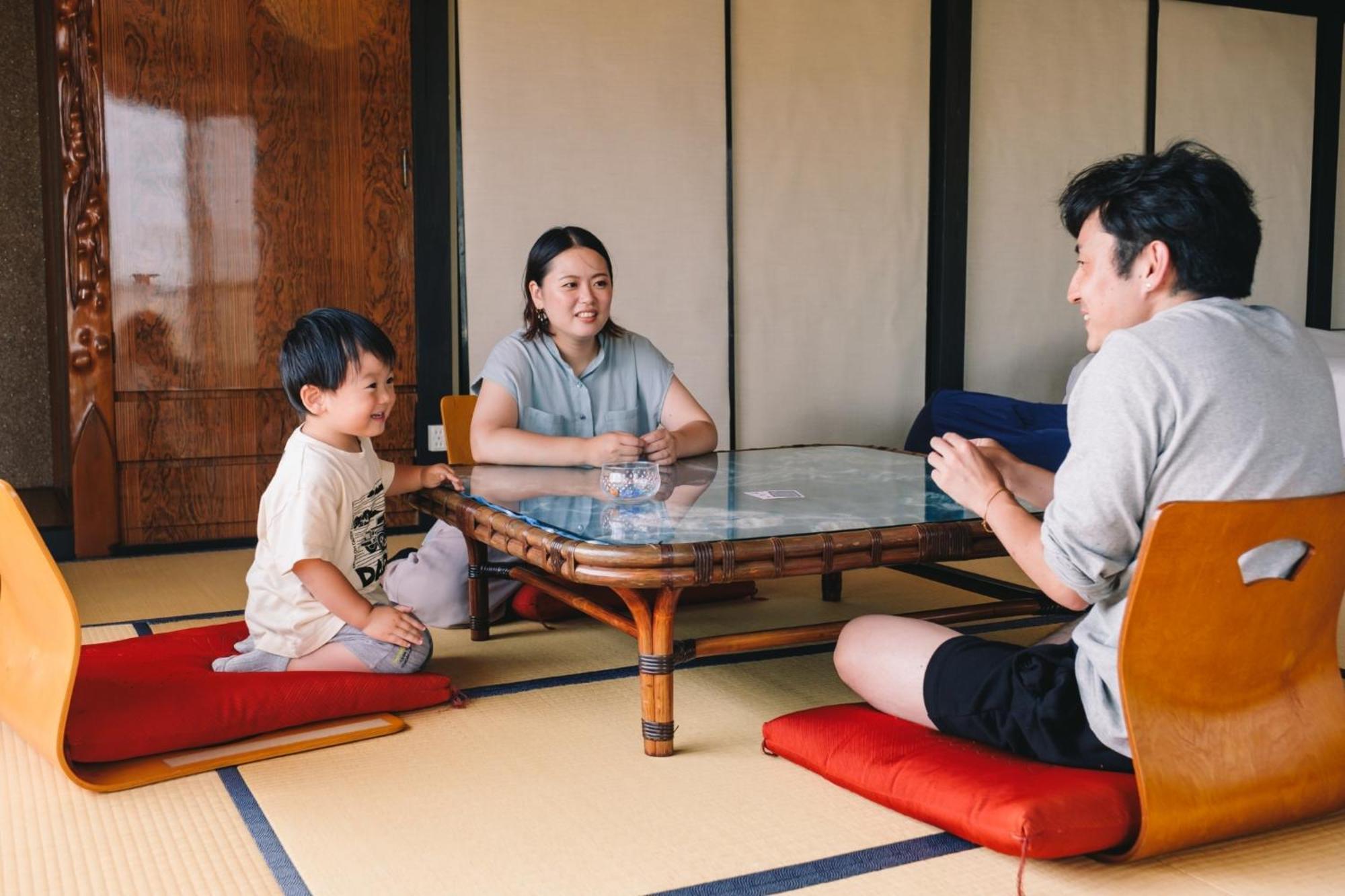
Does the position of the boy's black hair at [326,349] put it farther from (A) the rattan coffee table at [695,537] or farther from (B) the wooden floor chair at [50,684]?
(B) the wooden floor chair at [50,684]

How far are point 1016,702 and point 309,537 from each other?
49.7 inches

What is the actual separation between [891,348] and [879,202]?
644 millimetres

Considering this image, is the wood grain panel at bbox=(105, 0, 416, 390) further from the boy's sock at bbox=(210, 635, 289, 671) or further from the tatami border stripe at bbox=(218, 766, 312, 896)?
the tatami border stripe at bbox=(218, 766, 312, 896)

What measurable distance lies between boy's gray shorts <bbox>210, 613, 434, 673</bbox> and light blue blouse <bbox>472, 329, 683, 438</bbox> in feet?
2.67

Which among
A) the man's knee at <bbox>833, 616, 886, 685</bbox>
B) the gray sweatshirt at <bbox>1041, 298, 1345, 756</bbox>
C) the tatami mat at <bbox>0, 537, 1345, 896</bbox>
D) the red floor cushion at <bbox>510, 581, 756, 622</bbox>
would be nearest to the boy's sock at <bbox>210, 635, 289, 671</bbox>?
the tatami mat at <bbox>0, 537, 1345, 896</bbox>

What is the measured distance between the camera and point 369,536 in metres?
2.45

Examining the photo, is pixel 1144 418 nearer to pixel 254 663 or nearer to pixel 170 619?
pixel 254 663

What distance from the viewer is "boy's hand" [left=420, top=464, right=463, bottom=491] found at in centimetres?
263

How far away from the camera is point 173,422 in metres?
4.23

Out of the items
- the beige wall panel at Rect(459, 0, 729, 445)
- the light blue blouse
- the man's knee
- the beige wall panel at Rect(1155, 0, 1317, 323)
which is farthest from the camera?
the beige wall panel at Rect(1155, 0, 1317, 323)

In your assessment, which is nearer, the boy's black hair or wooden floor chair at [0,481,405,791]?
wooden floor chair at [0,481,405,791]

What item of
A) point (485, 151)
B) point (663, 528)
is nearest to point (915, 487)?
point (663, 528)

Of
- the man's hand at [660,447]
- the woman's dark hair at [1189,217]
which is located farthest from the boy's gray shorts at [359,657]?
the woman's dark hair at [1189,217]

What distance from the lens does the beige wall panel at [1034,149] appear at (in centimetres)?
557
